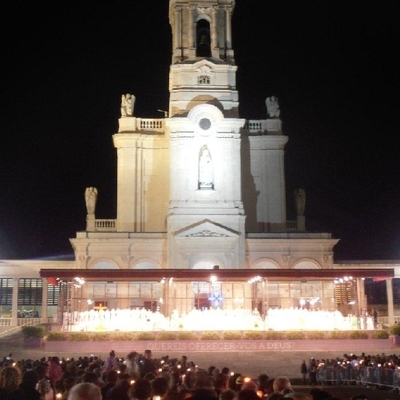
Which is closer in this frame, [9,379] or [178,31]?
[9,379]

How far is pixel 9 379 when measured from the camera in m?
8.63

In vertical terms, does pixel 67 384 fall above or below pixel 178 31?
below

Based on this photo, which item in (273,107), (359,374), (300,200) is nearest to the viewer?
(359,374)

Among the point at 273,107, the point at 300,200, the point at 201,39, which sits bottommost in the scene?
the point at 300,200

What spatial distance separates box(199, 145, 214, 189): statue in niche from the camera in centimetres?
5534

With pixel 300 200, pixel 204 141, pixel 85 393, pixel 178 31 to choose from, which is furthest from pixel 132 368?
pixel 178 31

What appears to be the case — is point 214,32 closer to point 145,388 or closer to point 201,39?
point 201,39

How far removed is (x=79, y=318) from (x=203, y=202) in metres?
17.7

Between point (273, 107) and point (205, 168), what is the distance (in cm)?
989

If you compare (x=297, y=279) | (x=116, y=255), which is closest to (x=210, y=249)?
(x=116, y=255)

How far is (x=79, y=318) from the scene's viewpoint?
40.1 metres

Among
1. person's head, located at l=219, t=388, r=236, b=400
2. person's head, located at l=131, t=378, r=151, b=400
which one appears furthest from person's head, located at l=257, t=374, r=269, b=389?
person's head, located at l=219, t=388, r=236, b=400

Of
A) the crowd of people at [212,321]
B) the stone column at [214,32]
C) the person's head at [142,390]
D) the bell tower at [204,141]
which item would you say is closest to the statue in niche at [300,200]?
the bell tower at [204,141]

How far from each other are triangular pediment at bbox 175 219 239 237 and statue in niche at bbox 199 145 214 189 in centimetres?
383
